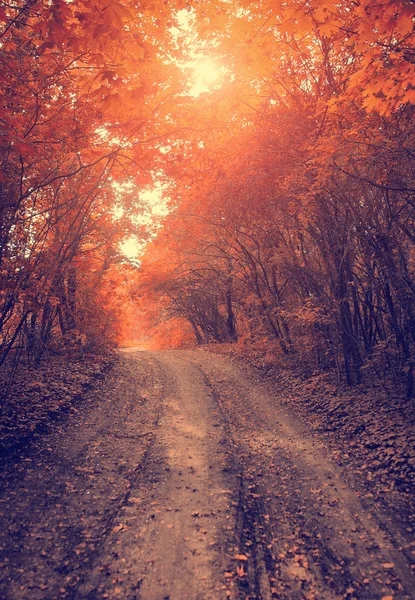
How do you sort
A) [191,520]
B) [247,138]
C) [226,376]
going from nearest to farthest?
[191,520]
[247,138]
[226,376]

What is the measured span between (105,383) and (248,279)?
340 inches

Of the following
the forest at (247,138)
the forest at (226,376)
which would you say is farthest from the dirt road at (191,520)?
the forest at (247,138)

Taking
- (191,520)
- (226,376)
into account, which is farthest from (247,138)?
(191,520)

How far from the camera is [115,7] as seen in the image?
10.5 feet

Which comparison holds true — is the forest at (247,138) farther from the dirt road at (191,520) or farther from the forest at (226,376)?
the dirt road at (191,520)

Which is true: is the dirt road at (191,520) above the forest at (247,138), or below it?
below

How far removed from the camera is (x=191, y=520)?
14.4ft

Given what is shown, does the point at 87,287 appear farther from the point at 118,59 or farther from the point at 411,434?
the point at 411,434

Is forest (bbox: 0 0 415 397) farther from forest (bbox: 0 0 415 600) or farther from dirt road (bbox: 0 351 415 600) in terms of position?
dirt road (bbox: 0 351 415 600)

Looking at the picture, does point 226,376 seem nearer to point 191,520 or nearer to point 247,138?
point 247,138

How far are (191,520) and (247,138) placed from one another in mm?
9036

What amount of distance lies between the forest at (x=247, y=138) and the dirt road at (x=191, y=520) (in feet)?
8.60

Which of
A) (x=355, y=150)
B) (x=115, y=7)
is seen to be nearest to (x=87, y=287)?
(x=355, y=150)

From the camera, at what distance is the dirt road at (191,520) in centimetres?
338
